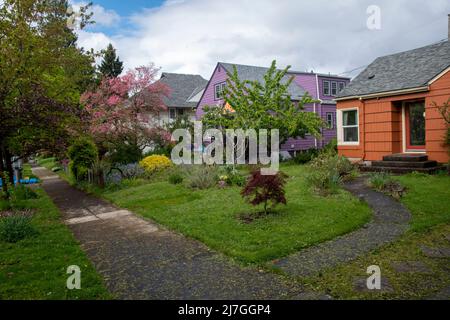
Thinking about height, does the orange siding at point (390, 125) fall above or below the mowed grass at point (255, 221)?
above

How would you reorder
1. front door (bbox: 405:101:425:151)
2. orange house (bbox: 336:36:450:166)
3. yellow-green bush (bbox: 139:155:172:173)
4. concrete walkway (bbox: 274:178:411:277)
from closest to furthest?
1. concrete walkway (bbox: 274:178:411:277)
2. orange house (bbox: 336:36:450:166)
3. front door (bbox: 405:101:425:151)
4. yellow-green bush (bbox: 139:155:172:173)

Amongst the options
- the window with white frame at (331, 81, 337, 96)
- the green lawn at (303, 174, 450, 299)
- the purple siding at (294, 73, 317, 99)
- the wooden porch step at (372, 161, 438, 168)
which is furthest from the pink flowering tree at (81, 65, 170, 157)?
the window with white frame at (331, 81, 337, 96)

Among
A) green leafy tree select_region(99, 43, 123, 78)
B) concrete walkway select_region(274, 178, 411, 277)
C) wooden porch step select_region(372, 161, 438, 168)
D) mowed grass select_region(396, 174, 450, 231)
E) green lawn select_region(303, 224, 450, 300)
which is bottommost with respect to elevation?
green lawn select_region(303, 224, 450, 300)

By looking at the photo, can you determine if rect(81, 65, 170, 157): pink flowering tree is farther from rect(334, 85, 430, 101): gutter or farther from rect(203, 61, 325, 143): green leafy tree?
rect(334, 85, 430, 101): gutter

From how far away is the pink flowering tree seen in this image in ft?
51.5

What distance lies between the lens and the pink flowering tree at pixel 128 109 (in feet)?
51.5

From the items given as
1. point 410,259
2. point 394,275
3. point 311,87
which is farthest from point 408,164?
point 311,87

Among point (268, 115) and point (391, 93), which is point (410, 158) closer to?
point (391, 93)

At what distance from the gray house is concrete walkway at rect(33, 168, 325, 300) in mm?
22622

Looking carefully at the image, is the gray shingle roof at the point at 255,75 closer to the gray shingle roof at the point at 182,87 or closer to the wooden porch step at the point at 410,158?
the gray shingle roof at the point at 182,87

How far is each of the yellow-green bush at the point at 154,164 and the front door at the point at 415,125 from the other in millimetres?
10472

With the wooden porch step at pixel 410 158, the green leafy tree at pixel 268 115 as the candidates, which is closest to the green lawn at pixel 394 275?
the wooden porch step at pixel 410 158
